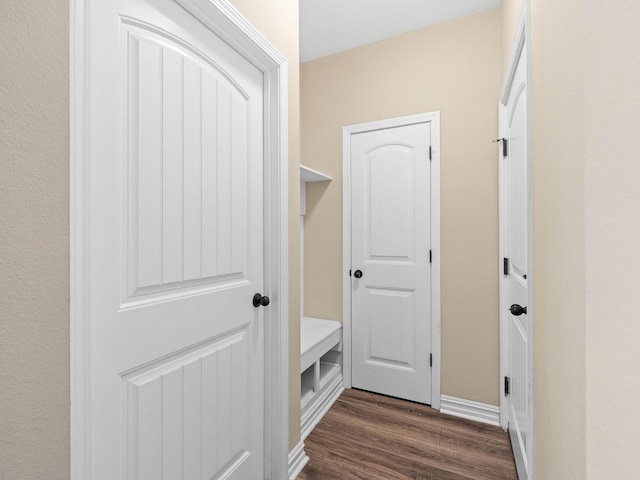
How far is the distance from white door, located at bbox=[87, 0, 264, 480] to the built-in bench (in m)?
0.57

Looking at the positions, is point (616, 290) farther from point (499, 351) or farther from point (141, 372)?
point (499, 351)

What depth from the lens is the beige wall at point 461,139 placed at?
196cm

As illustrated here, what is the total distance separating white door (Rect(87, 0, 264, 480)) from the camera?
2.54ft

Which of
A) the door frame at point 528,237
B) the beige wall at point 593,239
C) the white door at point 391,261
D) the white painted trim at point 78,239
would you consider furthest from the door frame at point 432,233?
the white painted trim at point 78,239

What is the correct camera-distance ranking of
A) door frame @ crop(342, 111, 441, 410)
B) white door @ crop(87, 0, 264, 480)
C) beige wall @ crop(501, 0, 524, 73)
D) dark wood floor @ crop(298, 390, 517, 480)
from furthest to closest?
door frame @ crop(342, 111, 441, 410) → dark wood floor @ crop(298, 390, 517, 480) → beige wall @ crop(501, 0, 524, 73) → white door @ crop(87, 0, 264, 480)

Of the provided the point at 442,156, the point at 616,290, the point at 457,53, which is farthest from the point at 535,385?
the point at 457,53

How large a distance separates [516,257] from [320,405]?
1.52 m

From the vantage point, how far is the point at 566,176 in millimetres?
718

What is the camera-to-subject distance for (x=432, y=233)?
212cm

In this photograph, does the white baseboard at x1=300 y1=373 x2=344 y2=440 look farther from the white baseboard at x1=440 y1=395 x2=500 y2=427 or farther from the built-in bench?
the white baseboard at x1=440 y1=395 x2=500 y2=427

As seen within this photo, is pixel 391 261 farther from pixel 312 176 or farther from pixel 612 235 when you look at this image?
pixel 612 235

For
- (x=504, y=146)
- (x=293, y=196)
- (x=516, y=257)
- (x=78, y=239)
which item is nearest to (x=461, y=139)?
(x=504, y=146)

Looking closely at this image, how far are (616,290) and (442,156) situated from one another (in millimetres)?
1760

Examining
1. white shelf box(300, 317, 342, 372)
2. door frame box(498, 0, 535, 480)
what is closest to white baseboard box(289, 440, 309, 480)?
white shelf box(300, 317, 342, 372)
